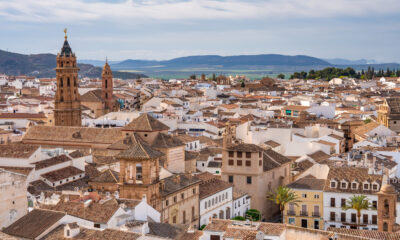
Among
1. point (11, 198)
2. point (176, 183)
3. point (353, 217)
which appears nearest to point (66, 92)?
point (176, 183)

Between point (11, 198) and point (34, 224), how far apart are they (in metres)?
4.77

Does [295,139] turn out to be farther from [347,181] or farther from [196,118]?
[196,118]

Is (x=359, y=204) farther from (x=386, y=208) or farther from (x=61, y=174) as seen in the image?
(x=61, y=174)

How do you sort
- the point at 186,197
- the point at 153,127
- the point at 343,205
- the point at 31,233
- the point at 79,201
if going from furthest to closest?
the point at 153,127
the point at 343,205
the point at 186,197
the point at 79,201
the point at 31,233

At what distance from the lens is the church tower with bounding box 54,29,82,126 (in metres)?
76.0

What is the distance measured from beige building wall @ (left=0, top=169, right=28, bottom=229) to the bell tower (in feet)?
61.6

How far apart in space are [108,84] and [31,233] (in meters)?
70.4

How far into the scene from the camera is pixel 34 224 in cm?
3006

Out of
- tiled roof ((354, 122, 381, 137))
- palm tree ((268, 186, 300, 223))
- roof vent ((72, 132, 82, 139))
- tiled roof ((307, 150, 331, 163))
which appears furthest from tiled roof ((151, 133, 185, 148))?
tiled roof ((354, 122, 381, 137))

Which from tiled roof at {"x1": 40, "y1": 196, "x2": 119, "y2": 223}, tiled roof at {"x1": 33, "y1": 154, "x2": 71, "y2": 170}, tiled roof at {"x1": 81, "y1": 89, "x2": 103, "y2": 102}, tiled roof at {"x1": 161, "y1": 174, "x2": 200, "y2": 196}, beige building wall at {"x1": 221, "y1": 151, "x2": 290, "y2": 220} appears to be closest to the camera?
tiled roof at {"x1": 40, "y1": 196, "x2": 119, "y2": 223}

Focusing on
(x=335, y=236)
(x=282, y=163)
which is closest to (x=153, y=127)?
(x=282, y=163)

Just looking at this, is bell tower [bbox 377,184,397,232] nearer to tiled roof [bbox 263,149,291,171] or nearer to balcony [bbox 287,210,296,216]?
balcony [bbox 287,210,296,216]

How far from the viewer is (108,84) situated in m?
98.8

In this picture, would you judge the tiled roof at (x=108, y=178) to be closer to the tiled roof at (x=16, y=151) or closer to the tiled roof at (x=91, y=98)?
the tiled roof at (x=16, y=151)
